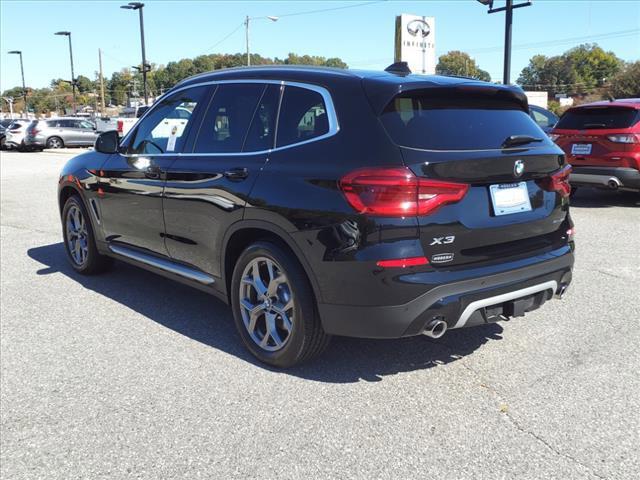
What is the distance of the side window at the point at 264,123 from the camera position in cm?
368

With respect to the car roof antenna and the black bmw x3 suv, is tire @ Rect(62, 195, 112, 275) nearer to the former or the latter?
the black bmw x3 suv

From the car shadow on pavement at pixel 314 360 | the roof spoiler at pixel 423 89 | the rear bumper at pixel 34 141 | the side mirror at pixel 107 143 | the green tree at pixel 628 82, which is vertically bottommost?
the car shadow on pavement at pixel 314 360

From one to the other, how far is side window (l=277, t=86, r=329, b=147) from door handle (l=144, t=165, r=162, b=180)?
131 centimetres

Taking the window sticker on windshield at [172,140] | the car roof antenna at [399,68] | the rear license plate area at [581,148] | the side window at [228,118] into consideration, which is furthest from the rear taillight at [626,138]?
the window sticker on windshield at [172,140]

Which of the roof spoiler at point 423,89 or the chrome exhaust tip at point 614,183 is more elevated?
the roof spoiler at point 423,89

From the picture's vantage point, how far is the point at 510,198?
3.32 m

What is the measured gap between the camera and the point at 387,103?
10.5 feet

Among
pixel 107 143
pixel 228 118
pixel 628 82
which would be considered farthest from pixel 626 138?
pixel 628 82

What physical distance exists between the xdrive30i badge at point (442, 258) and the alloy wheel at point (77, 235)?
3896 millimetres

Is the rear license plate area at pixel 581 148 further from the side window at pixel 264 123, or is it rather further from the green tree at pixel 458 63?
the green tree at pixel 458 63

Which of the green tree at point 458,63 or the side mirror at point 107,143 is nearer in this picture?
the side mirror at point 107,143

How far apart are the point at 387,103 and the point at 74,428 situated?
2344mm

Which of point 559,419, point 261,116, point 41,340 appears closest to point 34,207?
point 41,340

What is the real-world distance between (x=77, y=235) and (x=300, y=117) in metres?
3.42
